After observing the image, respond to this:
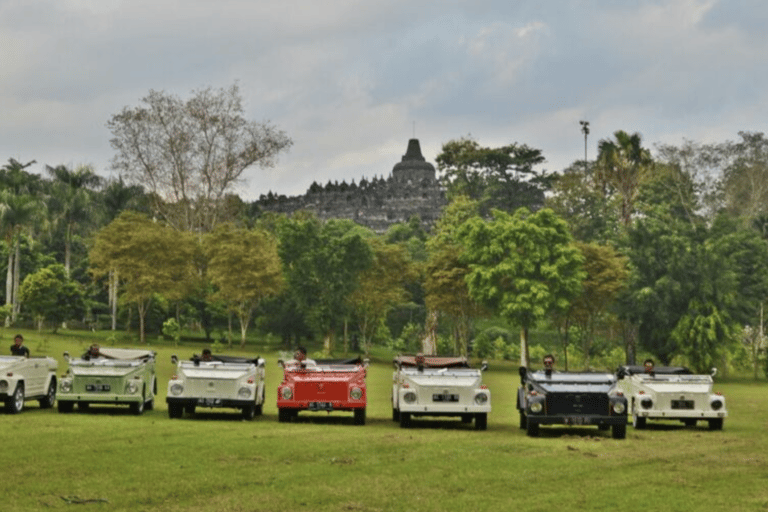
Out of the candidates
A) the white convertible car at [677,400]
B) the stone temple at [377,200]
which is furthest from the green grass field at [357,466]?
the stone temple at [377,200]

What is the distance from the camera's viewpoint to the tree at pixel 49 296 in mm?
75625

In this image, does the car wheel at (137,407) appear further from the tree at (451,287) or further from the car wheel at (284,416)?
the tree at (451,287)

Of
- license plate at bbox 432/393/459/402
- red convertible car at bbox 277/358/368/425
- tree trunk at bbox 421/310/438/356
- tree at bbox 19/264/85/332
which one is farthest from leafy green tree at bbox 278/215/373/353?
license plate at bbox 432/393/459/402

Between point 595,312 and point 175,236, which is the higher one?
point 175,236

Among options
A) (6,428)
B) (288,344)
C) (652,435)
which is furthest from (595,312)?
(6,428)

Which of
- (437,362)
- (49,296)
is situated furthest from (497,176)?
(437,362)

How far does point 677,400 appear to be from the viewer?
2558 cm

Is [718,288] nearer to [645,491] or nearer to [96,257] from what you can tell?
[96,257]

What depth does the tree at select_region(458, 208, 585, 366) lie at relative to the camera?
68.3m

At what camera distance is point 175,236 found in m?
79.4

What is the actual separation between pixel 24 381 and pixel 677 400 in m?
14.0

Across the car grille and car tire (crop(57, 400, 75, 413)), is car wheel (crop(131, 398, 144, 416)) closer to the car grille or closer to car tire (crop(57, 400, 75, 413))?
car tire (crop(57, 400, 75, 413))

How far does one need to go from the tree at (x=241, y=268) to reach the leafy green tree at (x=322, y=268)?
7.17 ft

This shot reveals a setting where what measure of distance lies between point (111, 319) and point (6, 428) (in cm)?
6955
